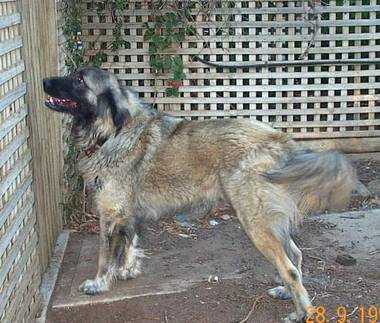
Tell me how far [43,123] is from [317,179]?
2016 millimetres

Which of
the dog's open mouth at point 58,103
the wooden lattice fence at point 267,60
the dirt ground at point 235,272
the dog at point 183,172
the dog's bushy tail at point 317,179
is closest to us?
the dog's bushy tail at point 317,179

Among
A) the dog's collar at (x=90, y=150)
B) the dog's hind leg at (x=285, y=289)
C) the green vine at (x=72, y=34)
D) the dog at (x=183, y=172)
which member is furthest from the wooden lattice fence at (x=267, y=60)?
the dog's hind leg at (x=285, y=289)

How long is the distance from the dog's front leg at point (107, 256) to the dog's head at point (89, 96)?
710 millimetres

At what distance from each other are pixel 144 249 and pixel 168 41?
2481 mm

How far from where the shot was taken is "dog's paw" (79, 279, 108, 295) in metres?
4.52

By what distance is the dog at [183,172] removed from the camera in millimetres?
4059

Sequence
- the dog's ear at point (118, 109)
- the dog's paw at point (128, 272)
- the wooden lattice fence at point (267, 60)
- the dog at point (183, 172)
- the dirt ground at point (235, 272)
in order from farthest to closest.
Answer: the wooden lattice fence at point (267, 60)
the dog's paw at point (128, 272)
the dog's ear at point (118, 109)
the dirt ground at point (235, 272)
the dog at point (183, 172)

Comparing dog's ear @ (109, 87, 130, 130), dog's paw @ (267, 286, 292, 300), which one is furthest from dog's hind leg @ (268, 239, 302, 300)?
dog's ear @ (109, 87, 130, 130)

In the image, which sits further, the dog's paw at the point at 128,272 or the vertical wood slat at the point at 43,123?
the dog's paw at the point at 128,272

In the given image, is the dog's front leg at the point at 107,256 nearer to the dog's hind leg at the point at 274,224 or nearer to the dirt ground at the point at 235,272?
the dirt ground at the point at 235,272
